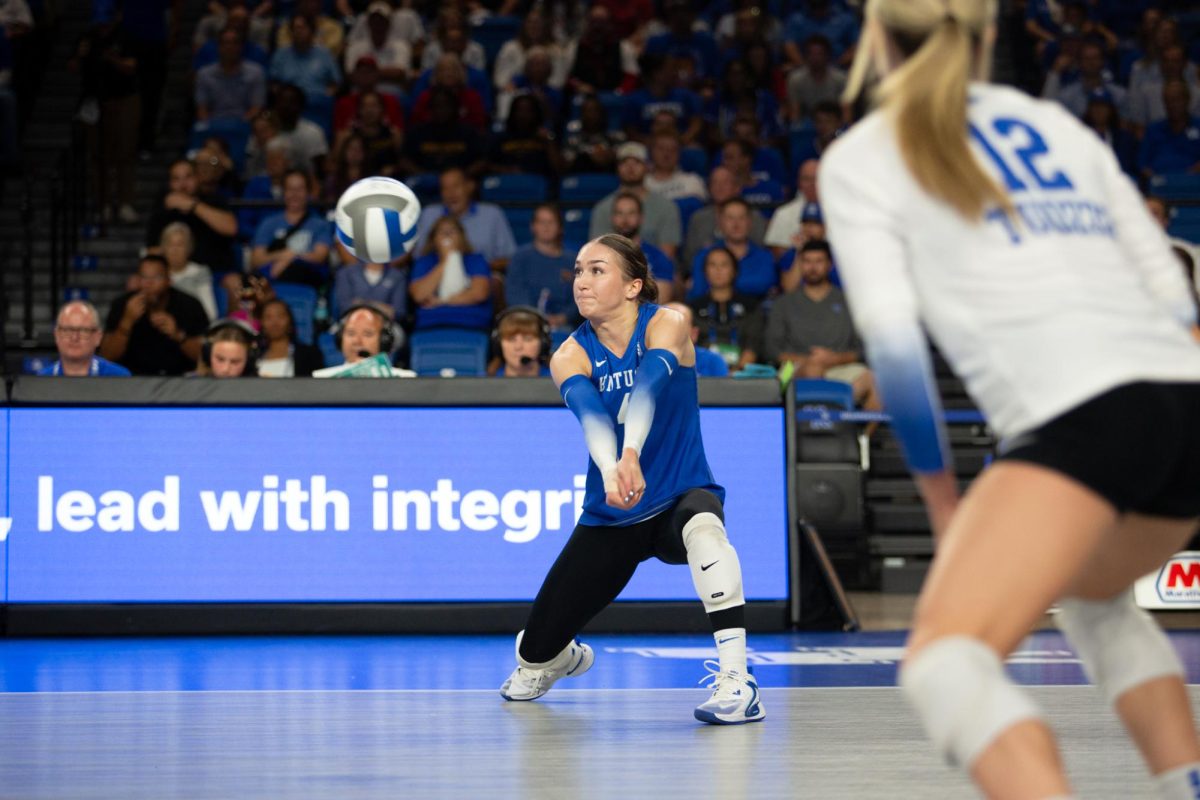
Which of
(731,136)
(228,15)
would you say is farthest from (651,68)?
(228,15)

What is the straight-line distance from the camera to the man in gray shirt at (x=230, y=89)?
1520cm

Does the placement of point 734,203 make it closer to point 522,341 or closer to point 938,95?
point 522,341

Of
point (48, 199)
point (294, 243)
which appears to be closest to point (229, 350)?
point (294, 243)

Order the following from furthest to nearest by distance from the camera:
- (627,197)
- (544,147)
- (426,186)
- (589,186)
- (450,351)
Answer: (544,147) < (589,186) < (426,186) < (627,197) < (450,351)

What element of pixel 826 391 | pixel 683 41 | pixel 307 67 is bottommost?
pixel 826 391

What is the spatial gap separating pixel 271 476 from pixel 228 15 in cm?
869

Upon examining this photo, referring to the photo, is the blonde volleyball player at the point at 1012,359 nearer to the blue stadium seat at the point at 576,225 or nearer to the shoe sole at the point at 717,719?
the shoe sole at the point at 717,719

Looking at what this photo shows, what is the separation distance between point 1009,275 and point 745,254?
9839 mm

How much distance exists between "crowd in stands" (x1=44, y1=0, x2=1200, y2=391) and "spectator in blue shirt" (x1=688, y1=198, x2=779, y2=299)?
2cm

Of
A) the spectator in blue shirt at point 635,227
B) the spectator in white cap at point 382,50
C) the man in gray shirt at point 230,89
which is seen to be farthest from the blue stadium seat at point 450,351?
the spectator in white cap at point 382,50

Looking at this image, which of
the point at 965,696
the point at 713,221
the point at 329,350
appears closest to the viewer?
the point at 965,696

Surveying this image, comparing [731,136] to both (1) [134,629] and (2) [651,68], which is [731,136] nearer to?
(2) [651,68]

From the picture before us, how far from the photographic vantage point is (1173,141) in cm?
1451

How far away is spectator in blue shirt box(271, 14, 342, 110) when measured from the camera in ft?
50.9
